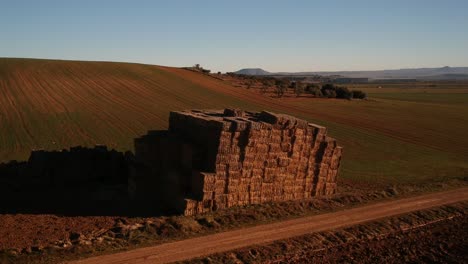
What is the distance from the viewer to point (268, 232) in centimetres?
1986

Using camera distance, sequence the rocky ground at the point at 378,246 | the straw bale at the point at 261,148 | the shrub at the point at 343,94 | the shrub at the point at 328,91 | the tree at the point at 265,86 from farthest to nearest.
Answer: the shrub at the point at 343,94 → the shrub at the point at 328,91 → the tree at the point at 265,86 → the straw bale at the point at 261,148 → the rocky ground at the point at 378,246

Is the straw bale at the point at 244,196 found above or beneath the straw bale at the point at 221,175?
beneath

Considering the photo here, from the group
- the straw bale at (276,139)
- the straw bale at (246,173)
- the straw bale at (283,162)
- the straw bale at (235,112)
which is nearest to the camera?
the straw bale at (246,173)

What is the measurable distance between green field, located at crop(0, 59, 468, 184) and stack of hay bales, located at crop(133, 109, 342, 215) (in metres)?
7.01

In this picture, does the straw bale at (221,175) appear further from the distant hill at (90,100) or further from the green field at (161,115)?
the distant hill at (90,100)

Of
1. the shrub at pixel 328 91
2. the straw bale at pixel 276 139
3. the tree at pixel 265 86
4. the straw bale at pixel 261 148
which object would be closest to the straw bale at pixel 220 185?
the straw bale at pixel 261 148

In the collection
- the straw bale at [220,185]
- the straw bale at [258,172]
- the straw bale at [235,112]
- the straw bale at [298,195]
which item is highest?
the straw bale at [235,112]

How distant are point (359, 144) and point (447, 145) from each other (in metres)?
10.7

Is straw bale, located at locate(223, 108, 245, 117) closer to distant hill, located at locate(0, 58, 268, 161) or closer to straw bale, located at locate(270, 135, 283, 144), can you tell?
straw bale, located at locate(270, 135, 283, 144)

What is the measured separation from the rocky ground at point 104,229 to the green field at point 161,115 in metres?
12.0

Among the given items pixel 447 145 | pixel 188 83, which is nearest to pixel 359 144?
pixel 447 145

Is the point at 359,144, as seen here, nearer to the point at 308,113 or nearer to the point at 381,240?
the point at 308,113

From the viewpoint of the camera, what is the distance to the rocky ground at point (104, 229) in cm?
1667

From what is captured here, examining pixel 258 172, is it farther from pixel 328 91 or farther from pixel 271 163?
pixel 328 91
